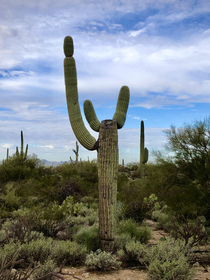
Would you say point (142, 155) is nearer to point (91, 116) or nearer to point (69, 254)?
point (91, 116)

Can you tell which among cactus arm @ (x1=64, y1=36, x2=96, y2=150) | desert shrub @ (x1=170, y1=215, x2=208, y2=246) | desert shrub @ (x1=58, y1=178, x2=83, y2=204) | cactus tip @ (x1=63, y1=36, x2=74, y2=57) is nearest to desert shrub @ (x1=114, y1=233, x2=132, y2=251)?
desert shrub @ (x1=170, y1=215, x2=208, y2=246)

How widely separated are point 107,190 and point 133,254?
1669mm

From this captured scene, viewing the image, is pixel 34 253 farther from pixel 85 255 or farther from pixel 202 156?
pixel 202 156

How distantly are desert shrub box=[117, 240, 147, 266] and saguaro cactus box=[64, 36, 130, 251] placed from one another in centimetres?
59

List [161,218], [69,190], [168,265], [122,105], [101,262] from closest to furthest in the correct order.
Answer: [168,265]
[101,262]
[122,105]
[161,218]
[69,190]

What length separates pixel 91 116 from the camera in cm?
771

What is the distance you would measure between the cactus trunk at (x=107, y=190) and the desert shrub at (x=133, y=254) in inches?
22.6

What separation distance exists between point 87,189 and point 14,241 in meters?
8.54

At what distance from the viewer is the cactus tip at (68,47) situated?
304 inches

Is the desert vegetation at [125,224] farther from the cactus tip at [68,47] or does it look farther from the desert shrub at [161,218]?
the cactus tip at [68,47]

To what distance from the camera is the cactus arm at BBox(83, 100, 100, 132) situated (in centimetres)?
747

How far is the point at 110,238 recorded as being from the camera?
676 cm

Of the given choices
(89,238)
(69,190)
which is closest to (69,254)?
(89,238)

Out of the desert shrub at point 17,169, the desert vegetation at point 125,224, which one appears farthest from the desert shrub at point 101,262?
the desert shrub at point 17,169
